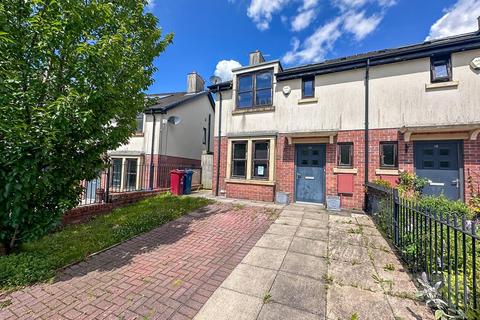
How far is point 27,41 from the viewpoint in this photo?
11.3 ft

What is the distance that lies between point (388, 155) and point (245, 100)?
641 cm

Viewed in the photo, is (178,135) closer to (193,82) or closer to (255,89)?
(193,82)

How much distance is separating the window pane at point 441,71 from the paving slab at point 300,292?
8374 mm

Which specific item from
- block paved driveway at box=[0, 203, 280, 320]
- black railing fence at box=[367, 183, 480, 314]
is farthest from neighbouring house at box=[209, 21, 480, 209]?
block paved driveway at box=[0, 203, 280, 320]

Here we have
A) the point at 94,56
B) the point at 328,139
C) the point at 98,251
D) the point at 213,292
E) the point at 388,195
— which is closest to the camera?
the point at 213,292

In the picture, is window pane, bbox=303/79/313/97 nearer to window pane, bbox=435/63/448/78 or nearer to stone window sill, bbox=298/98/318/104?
stone window sill, bbox=298/98/318/104

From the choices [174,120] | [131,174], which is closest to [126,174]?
[131,174]

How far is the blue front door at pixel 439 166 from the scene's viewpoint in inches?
270

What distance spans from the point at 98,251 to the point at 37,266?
38.7 inches

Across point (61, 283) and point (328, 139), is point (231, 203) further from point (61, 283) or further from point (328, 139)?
point (61, 283)

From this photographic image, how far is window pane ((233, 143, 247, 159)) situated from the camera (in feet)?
33.4

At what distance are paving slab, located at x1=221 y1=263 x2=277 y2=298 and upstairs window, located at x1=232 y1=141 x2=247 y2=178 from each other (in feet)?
21.2

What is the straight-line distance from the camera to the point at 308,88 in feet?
30.2

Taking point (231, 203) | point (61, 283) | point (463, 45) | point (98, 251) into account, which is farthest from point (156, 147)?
point (463, 45)
